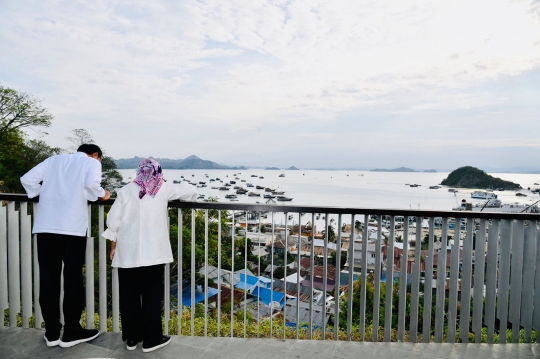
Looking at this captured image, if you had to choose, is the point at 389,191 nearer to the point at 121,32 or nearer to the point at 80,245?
the point at 121,32

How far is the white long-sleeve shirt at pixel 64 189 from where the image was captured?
1.98 meters

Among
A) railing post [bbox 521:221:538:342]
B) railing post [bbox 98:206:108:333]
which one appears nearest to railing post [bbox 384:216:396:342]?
railing post [bbox 521:221:538:342]

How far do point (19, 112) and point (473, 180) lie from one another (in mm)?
29354

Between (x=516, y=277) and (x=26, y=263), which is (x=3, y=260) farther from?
(x=516, y=277)

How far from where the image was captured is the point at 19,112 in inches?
912

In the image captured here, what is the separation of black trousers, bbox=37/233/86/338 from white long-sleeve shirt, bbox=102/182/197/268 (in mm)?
309

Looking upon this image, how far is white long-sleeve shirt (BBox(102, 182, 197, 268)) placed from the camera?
191 cm

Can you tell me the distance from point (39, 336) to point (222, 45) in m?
8.55

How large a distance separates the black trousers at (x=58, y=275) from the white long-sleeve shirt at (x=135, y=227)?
12.2 inches

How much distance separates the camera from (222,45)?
29.9 feet

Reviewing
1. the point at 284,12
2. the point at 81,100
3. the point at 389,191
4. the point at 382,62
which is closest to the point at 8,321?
the point at 284,12

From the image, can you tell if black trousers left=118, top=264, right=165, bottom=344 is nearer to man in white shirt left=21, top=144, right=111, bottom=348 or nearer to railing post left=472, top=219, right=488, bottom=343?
man in white shirt left=21, top=144, right=111, bottom=348

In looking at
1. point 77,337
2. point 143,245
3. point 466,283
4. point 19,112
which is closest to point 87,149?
point 143,245

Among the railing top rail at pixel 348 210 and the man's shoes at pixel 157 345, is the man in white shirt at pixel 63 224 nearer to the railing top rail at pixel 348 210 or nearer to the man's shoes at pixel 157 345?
the railing top rail at pixel 348 210
